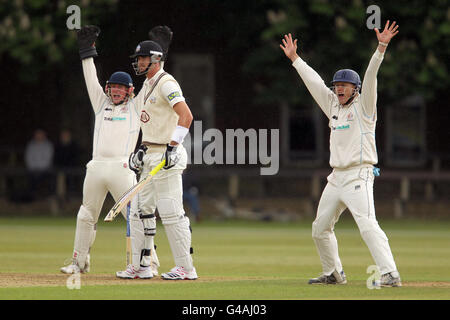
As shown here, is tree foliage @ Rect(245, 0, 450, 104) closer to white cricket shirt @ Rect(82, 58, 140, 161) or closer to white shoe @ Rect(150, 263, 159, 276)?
white cricket shirt @ Rect(82, 58, 140, 161)

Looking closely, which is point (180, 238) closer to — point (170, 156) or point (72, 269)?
point (170, 156)

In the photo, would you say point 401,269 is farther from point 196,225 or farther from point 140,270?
point 196,225

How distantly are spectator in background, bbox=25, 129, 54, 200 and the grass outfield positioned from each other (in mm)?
2123

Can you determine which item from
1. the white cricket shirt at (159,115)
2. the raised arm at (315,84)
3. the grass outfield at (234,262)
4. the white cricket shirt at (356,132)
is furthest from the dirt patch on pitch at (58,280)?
the raised arm at (315,84)

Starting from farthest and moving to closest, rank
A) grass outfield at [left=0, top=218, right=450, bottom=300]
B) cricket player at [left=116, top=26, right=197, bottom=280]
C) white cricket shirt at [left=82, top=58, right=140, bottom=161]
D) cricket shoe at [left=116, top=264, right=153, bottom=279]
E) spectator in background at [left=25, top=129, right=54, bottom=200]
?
1. spectator in background at [left=25, top=129, right=54, bottom=200]
2. white cricket shirt at [left=82, top=58, right=140, bottom=161]
3. cricket shoe at [left=116, top=264, right=153, bottom=279]
4. cricket player at [left=116, top=26, right=197, bottom=280]
5. grass outfield at [left=0, top=218, right=450, bottom=300]

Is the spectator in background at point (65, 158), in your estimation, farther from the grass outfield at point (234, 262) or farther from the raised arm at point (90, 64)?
the raised arm at point (90, 64)

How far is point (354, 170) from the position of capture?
34.5 feet

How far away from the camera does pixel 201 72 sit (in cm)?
2888

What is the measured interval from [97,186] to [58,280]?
1214 mm

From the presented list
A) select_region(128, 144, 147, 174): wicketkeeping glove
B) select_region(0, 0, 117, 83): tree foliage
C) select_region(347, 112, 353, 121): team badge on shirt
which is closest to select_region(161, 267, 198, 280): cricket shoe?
select_region(128, 144, 147, 174): wicketkeeping glove

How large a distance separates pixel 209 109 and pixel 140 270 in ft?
57.9

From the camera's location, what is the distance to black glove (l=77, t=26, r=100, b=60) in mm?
12148

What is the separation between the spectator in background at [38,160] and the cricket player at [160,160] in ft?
50.7
